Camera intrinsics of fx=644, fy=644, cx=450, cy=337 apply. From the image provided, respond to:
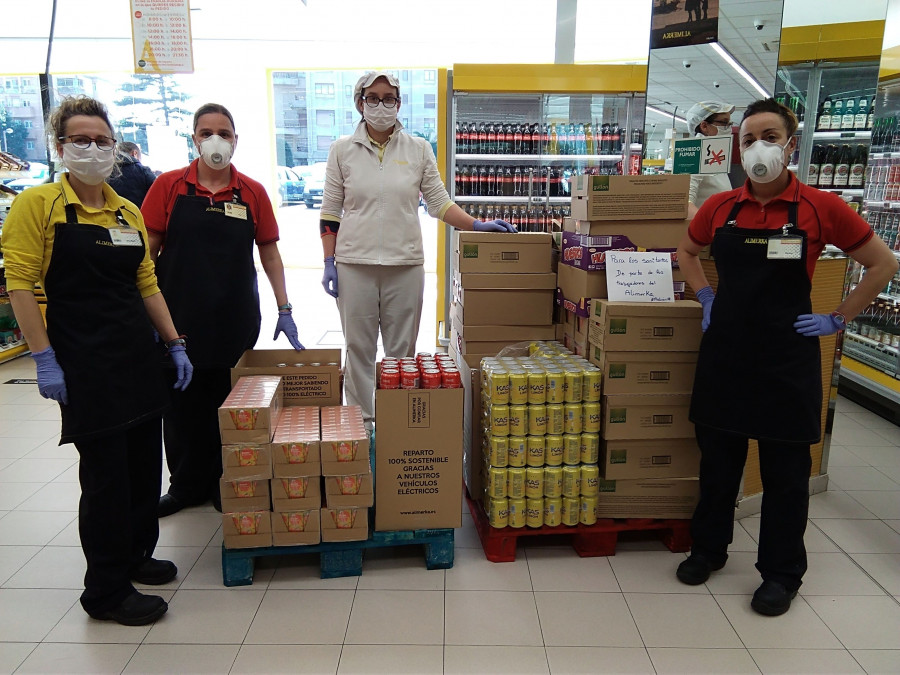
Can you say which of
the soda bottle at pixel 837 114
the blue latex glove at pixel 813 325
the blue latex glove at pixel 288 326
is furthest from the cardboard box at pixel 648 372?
the soda bottle at pixel 837 114

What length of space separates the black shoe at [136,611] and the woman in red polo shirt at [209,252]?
836mm

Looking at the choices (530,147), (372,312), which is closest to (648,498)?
(372,312)

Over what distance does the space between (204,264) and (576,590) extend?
2.05 meters

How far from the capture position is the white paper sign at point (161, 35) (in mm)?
5258

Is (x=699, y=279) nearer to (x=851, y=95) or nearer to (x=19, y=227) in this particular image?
(x=19, y=227)

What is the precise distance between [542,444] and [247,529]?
1.21 meters

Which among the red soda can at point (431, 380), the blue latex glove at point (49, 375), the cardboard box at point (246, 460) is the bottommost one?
the cardboard box at point (246, 460)

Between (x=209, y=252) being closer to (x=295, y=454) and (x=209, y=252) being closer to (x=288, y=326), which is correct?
(x=288, y=326)

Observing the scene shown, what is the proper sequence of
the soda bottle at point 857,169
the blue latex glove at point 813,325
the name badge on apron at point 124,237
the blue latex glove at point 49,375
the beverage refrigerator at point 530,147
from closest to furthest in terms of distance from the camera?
1. the blue latex glove at point 49,375
2. the name badge on apron at point 124,237
3. the blue latex glove at point 813,325
4. the soda bottle at point 857,169
5. the beverage refrigerator at point 530,147

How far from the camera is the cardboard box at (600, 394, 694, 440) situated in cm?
266

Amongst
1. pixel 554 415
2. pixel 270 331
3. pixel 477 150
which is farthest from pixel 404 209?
pixel 270 331

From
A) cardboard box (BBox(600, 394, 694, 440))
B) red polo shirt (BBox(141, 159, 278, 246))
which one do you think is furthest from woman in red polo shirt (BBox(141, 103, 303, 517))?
cardboard box (BBox(600, 394, 694, 440))

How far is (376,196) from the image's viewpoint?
3379mm

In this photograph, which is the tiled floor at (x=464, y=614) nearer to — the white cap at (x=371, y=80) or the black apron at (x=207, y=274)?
the black apron at (x=207, y=274)
